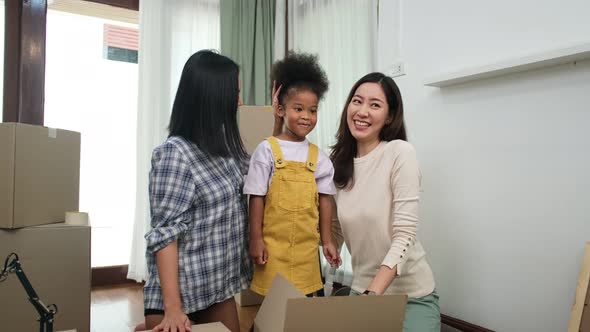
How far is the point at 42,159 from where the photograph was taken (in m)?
1.83

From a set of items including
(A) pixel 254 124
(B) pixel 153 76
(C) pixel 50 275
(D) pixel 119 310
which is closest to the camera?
(C) pixel 50 275

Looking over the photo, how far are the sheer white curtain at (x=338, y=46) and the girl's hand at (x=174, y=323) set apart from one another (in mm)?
1868

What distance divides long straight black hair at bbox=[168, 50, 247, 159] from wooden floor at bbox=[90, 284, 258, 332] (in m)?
1.50

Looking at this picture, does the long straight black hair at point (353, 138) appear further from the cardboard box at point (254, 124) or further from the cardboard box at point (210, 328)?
the cardboard box at point (254, 124)

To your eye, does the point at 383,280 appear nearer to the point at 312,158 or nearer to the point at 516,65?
the point at 312,158

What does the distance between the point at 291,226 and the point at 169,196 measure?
1.40 feet

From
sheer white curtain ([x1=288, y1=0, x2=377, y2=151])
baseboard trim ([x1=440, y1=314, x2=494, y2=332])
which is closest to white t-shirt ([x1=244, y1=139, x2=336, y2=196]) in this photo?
baseboard trim ([x1=440, y1=314, x2=494, y2=332])

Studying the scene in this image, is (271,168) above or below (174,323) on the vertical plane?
above

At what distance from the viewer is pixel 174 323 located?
1020 mm

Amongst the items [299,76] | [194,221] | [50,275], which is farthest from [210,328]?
[50,275]

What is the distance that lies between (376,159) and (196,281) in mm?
681

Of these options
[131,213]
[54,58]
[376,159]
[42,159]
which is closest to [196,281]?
[376,159]

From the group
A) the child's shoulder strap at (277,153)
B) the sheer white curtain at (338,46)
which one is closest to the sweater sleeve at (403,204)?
the child's shoulder strap at (277,153)

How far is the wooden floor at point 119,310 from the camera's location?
246 cm
